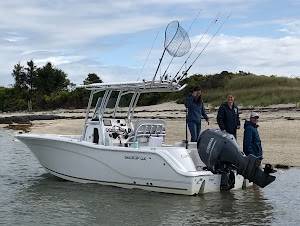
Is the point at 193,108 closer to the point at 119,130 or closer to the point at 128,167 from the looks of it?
the point at 119,130

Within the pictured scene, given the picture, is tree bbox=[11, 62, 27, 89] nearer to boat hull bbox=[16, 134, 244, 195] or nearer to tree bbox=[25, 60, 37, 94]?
tree bbox=[25, 60, 37, 94]

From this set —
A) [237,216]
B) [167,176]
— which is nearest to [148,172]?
[167,176]

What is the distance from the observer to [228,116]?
11945mm

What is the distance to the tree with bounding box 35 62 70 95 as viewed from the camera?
238 ft

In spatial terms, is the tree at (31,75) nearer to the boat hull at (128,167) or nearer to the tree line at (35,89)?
the tree line at (35,89)

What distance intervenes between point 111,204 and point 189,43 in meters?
3.60

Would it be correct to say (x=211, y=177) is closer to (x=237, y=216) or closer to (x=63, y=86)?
(x=237, y=216)

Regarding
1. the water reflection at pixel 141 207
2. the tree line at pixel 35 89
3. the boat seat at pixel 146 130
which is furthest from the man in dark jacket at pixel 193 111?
the tree line at pixel 35 89

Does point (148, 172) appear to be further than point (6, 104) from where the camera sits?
No

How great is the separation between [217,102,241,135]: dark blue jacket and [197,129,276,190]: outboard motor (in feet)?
2.84

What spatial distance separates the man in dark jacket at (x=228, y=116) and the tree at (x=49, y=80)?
62.2 meters

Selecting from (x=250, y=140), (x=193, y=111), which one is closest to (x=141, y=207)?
(x=250, y=140)

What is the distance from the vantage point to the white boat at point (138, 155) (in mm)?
10820

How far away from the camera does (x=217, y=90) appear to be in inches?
1670
